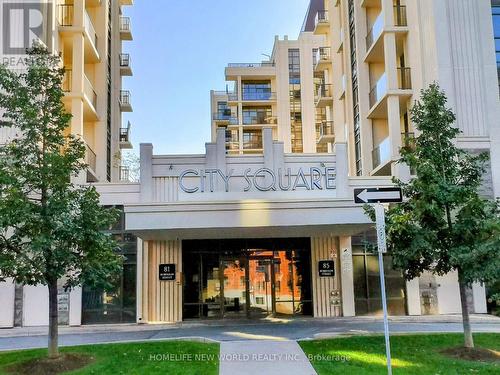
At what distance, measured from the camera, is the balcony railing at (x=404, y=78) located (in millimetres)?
22016

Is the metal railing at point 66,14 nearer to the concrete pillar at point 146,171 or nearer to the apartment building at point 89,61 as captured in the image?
the apartment building at point 89,61

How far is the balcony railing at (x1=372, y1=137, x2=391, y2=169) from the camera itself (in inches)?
870

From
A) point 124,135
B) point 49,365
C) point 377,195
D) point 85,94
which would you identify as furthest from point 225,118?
point 377,195

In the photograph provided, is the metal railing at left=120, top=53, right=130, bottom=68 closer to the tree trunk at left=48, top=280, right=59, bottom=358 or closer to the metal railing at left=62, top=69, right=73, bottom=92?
the metal railing at left=62, top=69, right=73, bottom=92

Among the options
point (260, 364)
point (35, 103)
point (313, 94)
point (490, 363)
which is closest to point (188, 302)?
point (260, 364)

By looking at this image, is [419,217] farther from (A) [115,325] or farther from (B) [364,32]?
(B) [364,32]

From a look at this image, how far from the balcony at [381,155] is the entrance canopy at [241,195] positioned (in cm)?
379

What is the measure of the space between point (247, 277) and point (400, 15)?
1363 centimetres

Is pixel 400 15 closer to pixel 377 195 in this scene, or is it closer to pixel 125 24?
pixel 377 195

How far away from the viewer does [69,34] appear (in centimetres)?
2170

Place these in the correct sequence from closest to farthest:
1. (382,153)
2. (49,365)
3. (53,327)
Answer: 1. (49,365)
2. (53,327)
3. (382,153)

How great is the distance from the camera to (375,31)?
79.4 feet

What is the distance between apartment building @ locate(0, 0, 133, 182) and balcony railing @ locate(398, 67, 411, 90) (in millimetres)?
13739

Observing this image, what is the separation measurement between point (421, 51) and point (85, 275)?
16.1m
